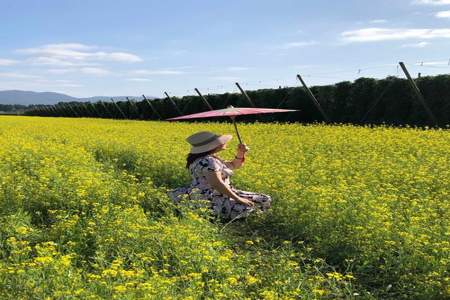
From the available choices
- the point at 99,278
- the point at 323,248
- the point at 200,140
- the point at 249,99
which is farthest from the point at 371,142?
the point at 249,99

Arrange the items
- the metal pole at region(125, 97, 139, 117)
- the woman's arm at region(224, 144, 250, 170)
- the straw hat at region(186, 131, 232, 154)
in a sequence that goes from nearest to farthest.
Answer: the straw hat at region(186, 131, 232, 154)
the woman's arm at region(224, 144, 250, 170)
the metal pole at region(125, 97, 139, 117)

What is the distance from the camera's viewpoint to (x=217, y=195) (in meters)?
7.10

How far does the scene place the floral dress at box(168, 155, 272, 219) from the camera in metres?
6.97

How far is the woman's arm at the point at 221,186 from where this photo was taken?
22.6ft

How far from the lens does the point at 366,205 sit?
5934 mm

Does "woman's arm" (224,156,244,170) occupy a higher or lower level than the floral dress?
higher

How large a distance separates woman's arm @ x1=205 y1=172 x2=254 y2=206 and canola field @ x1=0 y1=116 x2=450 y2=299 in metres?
0.30

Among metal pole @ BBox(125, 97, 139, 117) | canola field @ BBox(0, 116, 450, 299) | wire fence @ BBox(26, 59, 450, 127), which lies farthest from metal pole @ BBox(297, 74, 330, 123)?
metal pole @ BBox(125, 97, 139, 117)

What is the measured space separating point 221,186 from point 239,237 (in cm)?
76

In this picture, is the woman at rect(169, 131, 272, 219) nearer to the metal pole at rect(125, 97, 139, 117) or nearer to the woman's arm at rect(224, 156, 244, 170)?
the woman's arm at rect(224, 156, 244, 170)

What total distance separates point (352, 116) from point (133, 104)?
25.2m

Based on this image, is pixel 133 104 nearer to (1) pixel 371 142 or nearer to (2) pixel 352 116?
(2) pixel 352 116

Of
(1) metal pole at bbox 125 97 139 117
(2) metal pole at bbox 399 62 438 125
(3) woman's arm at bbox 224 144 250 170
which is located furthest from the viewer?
(1) metal pole at bbox 125 97 139 117

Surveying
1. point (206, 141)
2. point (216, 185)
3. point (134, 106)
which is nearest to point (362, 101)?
point (206, 141)
